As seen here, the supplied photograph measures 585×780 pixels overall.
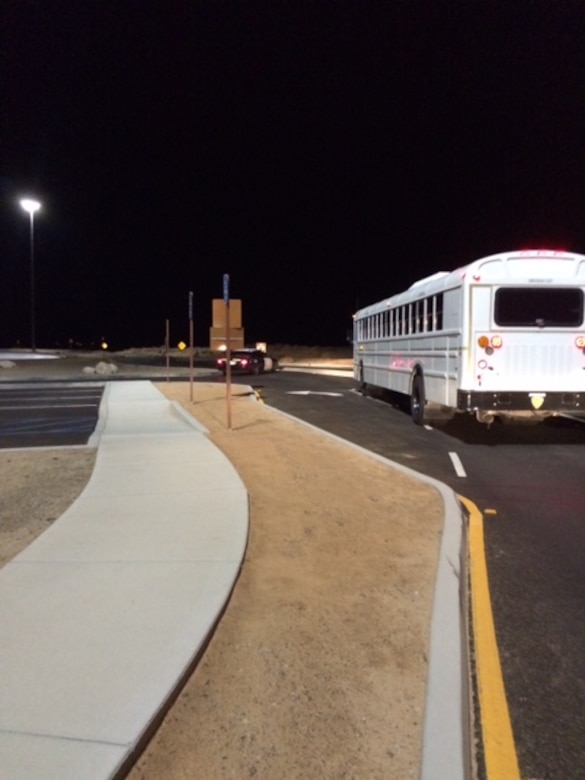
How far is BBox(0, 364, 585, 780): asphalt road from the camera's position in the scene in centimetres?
384

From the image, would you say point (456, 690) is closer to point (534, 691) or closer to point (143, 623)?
point (534, 691)

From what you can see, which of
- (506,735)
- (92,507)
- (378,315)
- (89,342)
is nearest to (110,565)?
(92,507)

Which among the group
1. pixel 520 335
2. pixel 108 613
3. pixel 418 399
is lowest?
pixel 108 613

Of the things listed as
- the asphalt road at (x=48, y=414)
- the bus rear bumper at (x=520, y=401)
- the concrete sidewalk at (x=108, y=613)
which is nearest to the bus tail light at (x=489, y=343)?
the bus rear bumper at (x=520, y=401)

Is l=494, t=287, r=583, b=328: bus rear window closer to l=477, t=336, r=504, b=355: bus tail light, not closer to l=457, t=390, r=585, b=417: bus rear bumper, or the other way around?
l=477, t=336, r=504, b=355: bus tail light

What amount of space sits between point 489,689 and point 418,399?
1196cm

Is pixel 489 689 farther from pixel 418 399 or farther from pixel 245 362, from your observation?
pixel 245 362

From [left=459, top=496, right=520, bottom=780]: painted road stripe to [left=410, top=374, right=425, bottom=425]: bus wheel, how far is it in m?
9.24

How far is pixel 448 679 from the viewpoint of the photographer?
406 centimetres

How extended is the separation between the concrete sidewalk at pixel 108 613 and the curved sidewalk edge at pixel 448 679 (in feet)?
4.40

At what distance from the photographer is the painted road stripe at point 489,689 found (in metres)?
3.38

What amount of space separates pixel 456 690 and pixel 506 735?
15.4 inches

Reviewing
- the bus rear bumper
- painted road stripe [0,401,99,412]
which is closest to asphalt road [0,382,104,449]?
painted road stripe [0,401,99,412]

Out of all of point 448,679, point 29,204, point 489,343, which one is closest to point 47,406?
point 489,343
